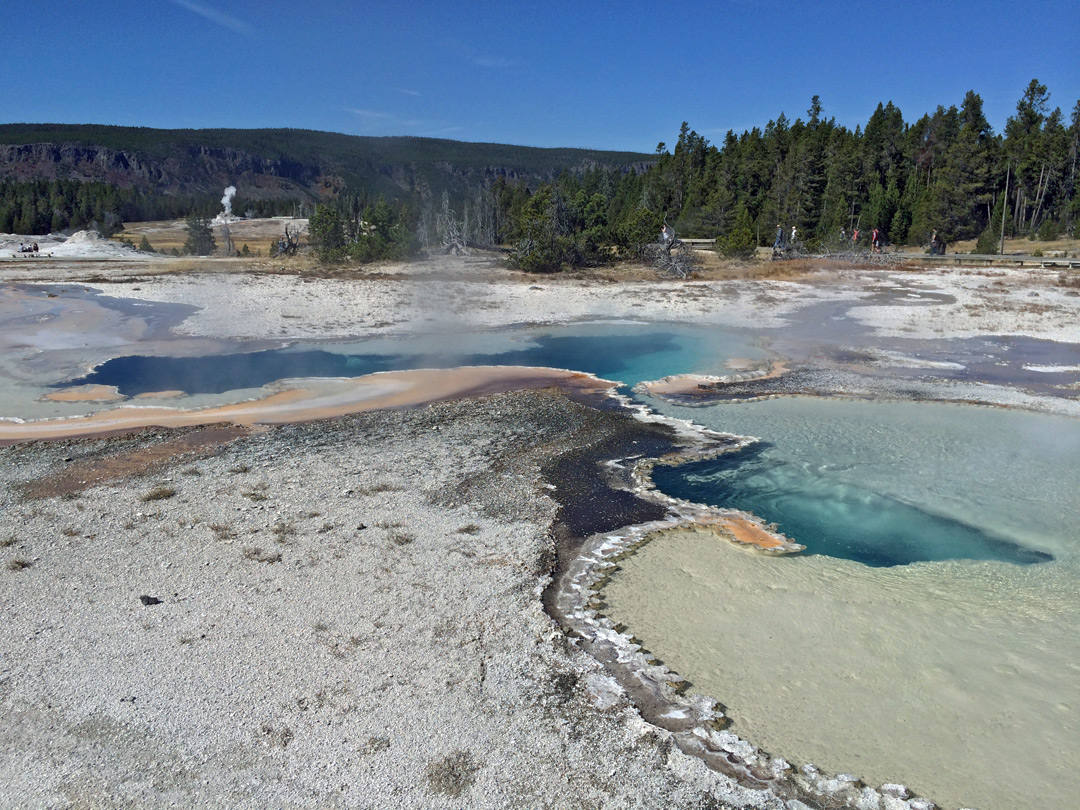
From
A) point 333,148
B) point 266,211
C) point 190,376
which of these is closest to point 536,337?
point 190,376

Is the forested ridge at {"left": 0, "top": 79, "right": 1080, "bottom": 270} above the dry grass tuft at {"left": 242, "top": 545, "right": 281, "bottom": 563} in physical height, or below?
above

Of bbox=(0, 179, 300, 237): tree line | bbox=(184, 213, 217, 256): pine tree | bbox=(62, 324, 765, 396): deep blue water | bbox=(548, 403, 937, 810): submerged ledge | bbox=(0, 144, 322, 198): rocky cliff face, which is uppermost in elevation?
bbox=(0, 144, 322, 198): rocky cliff face

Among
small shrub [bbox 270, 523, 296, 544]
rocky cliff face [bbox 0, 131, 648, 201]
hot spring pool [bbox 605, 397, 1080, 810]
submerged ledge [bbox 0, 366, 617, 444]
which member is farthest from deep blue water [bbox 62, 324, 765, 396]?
rocky cliff face [bbox 0, 131, 648, 201]

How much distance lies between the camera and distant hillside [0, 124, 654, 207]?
92.9 meters

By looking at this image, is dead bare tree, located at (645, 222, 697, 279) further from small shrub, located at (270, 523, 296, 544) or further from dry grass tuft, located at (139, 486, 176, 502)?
small shrub, located at (270, 523, 296, 544)

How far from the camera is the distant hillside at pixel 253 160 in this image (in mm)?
92875

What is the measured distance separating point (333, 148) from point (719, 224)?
8383 cm

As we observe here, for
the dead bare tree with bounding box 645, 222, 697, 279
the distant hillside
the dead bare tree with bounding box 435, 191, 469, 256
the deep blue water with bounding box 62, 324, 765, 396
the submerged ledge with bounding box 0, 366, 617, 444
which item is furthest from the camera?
the distant hillside

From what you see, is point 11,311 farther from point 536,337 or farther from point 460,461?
point 460,461

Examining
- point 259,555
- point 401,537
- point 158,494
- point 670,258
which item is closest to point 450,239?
point 670,258

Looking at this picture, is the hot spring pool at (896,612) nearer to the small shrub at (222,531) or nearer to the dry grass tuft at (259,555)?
the dry grass tuft at (259,555)

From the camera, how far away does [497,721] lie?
411 cm

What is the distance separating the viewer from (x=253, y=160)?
10731cm

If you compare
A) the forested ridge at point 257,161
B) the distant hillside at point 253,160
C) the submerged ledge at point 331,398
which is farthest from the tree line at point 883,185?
the distant hillside at point 253,160
